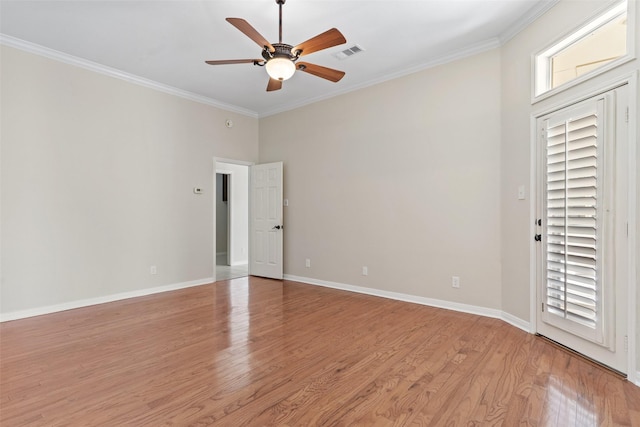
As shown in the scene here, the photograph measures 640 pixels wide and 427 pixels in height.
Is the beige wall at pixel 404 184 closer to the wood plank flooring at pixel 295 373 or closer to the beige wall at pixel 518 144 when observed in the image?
the beige wall at pixel 518 144

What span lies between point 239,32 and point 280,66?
44.3 inches

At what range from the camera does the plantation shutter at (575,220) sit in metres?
2.50

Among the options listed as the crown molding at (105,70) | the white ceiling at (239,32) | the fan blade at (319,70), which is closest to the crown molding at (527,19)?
the white ceiling at (239,32)

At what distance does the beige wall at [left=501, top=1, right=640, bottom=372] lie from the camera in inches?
119

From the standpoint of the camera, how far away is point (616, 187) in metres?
2.38

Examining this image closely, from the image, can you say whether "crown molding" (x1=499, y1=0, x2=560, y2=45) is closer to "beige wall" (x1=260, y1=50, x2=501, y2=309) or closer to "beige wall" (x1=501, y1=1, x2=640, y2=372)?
"beige wall" (x1=501, y1=1, x2=640, y2=372)

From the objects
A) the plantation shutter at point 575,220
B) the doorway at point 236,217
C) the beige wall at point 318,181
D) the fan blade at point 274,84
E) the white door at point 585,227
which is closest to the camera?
the white door at point 585,227

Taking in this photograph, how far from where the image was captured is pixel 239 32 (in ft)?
11.2

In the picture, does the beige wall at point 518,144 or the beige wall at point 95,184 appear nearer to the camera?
the beige wall at point 518,144


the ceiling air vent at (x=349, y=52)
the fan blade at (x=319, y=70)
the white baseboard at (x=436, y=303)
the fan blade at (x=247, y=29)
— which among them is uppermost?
the ceiling air vent at (x=349, y=52)

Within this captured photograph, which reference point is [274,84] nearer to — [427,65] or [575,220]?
[427,65]

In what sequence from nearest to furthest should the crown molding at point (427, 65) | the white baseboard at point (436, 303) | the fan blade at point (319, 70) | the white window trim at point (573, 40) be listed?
the white window trim at point (573, 40), the fan blade at point (319, 70), the white baseboard at point (436, 303), the crown molding at point (427, 65)

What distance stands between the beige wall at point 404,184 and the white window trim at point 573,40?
507 mm

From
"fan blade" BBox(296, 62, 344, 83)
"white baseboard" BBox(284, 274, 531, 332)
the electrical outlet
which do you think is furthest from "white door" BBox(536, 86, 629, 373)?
"fan blade" BBox(296, 62, 344, 83)
